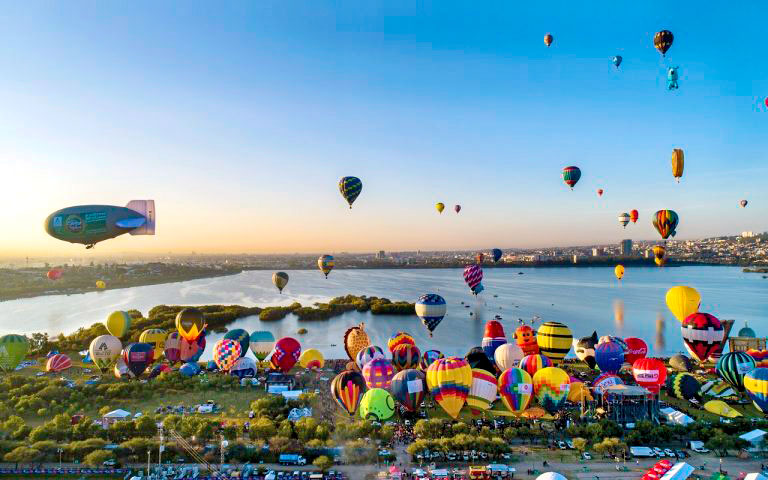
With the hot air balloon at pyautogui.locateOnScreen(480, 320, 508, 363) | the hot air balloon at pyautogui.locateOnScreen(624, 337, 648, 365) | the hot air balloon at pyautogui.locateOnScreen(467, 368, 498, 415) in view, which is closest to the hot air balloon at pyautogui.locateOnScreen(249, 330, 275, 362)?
the hot air balloon at pyautogui.locateOnScreen(480, 320, 508, 363)

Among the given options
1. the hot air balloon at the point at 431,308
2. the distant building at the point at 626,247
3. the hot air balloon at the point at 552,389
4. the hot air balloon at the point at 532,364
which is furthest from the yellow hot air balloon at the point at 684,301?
the distant building at the point at 626,247

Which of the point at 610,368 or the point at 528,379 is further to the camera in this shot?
the point at 610,368

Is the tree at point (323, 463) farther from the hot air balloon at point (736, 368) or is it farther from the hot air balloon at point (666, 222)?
the hot air balloon at point (666, 222)

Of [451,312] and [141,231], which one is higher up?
[141,231]

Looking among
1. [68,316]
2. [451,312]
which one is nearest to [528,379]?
[451,312]

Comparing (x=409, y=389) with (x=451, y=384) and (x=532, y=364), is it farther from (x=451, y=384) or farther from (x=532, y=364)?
(x=532, y=364)

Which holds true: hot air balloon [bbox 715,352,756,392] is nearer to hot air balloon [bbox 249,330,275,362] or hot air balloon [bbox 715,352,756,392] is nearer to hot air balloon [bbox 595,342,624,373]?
hot air balloon [bbox 595,342,624,373]

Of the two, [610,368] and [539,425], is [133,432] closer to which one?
[539,425]
